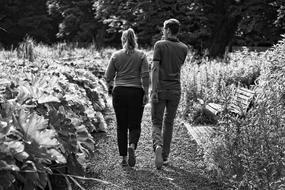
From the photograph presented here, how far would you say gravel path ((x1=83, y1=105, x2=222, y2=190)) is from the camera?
15.9ft

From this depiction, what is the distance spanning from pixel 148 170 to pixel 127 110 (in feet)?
2.56

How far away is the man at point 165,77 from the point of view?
553cm

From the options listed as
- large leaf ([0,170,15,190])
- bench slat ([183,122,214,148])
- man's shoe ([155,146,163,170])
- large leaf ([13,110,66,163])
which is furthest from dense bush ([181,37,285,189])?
large leaf ([0,170,15,190])

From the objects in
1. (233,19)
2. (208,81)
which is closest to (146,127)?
(208,81)

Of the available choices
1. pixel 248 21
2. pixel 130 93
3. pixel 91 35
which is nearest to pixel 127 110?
pixel 130 93

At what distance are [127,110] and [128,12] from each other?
21058 millimetres

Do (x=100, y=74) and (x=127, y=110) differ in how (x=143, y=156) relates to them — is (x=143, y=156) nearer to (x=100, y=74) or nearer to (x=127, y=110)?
(x=127, y=110)

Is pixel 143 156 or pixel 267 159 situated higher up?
pixel 267 159

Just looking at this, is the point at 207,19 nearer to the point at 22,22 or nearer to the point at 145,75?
the point at 145,75

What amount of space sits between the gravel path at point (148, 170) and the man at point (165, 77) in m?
0.26

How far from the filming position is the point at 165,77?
5.59m

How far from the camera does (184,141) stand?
7.23 metres

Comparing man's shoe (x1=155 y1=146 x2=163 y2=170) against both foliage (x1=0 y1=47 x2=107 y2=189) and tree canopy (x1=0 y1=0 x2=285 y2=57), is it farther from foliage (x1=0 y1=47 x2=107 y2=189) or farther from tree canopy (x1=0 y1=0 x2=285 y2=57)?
tree canopy (x1=0 y1=0 x2=285 y2=57)

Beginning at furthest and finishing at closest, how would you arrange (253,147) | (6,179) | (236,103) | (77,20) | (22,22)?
(22,22)
(77,20)
(236,103)
(253,147)
(6,179)
